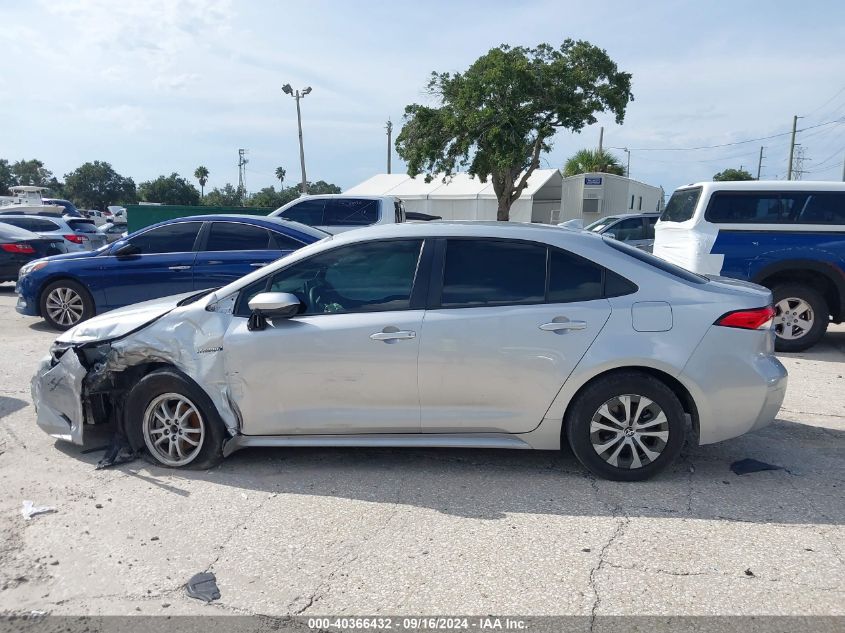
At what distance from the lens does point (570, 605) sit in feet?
9.92

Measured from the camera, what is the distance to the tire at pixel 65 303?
9.20 m

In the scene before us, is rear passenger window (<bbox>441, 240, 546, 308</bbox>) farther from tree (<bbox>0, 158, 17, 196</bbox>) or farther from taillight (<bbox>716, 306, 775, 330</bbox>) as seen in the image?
tree (<bbox>0, 158, 17, 196</bbox>)

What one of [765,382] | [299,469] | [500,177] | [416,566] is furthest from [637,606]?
[500,177]

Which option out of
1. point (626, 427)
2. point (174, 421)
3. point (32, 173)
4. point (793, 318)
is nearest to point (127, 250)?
point (174, 421)

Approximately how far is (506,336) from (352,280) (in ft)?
3.54

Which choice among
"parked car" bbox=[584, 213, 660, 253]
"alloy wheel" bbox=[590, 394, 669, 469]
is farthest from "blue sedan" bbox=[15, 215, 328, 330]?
"parked car" bbox=[584, 213, 660, 253]

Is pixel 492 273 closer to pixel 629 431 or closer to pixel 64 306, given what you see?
pixel 629 431

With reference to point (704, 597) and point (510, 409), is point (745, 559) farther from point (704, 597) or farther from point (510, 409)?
point (510, 409)

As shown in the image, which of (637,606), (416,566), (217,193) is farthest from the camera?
(217,193)

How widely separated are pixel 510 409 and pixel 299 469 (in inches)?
58.7

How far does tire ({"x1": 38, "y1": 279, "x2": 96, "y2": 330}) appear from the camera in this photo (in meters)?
9.20

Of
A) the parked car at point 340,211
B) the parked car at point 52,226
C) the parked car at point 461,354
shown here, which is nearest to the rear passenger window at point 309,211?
the parked car at point 340,211

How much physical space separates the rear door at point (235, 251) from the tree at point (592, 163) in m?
31.1

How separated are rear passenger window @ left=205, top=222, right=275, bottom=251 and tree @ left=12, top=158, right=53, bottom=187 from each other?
89.9 metres
